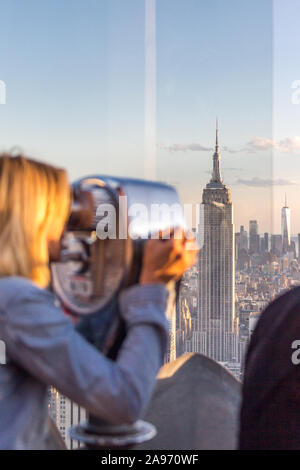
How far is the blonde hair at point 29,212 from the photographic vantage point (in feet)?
2.20

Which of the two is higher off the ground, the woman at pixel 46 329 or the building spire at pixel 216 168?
the building spire at pixel 216 168

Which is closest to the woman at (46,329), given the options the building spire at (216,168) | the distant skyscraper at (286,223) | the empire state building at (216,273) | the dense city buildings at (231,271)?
the empire state building at (216,273)

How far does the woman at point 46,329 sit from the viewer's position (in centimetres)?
64

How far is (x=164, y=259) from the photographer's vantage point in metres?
0.73

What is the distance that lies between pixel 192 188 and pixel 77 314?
50 cm

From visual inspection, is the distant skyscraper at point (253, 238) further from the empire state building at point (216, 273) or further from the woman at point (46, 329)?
the woman at point (46, 329)

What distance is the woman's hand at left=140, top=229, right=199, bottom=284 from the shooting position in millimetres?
731

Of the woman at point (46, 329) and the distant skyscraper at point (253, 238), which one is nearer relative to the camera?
the woman at point (46, 329)

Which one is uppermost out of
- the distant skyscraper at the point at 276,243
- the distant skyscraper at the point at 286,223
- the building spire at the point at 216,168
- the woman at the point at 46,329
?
the building spire at the point at 216,168

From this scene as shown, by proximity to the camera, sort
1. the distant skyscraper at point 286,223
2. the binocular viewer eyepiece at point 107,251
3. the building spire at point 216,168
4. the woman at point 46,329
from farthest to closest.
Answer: the building spire at point 216,168 → the distant skyscraper at point 286,223 → the binocular viewer eyepiece at point 107,251 → the woman at point 46,329

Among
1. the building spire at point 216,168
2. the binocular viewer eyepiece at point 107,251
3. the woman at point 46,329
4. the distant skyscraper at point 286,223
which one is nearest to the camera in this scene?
the woman at point 46,329

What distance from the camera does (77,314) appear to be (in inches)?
33.2

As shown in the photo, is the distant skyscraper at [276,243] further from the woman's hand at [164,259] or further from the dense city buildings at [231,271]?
the woman's hand at [164,259]
